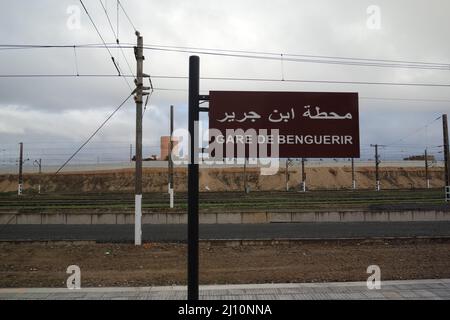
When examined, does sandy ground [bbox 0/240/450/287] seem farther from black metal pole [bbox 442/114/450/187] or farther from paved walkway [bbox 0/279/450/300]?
black metal pole [bbox 442/114/450/187]

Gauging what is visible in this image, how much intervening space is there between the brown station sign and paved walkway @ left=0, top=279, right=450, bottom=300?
351 cm

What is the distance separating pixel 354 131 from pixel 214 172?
3218 inches

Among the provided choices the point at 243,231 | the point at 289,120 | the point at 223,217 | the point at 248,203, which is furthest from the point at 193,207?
the point at 248,203

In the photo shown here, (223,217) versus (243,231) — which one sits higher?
(223,217)

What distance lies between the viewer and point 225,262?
12266 millimetres

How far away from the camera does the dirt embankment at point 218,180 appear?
79250mm

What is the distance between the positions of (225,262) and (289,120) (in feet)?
25.5

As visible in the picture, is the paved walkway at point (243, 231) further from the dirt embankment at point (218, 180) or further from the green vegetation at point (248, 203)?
the dirt embankment at point (218, 180)

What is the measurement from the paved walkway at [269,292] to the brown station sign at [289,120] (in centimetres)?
351

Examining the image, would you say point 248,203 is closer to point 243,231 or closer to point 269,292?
point 243,231

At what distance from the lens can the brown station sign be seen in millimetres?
5227
